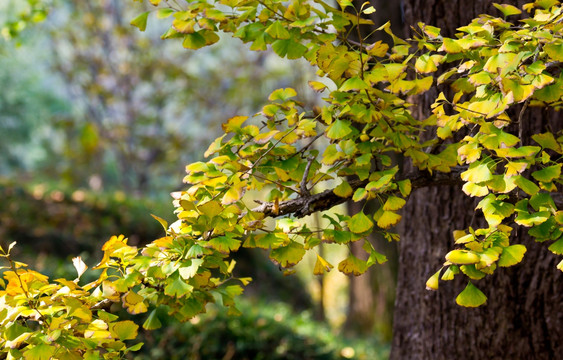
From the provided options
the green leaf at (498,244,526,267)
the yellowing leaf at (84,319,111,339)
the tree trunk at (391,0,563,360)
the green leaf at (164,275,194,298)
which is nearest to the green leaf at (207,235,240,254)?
the green leaf at (164,275,194,298)

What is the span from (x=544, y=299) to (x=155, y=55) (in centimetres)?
1003

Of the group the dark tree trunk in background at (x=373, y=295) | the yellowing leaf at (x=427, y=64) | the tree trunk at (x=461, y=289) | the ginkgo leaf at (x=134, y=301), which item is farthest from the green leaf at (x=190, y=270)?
the dark tree trunk in background at (x=373, y=295)

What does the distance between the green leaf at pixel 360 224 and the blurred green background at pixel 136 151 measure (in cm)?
294

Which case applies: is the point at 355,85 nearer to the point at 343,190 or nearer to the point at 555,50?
the point at 343,190

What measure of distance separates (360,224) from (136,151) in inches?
428

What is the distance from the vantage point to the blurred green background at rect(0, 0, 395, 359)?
4.57 m

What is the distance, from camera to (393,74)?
5.29ft

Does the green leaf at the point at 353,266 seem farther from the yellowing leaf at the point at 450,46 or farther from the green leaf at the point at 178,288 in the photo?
the yellowing leaf at the point at 450,46

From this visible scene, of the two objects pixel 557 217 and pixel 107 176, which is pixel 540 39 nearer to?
pixel 557 217

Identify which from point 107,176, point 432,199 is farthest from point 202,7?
point 107,176

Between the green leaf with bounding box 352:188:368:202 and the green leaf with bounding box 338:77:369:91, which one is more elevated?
the green leaf with bounding box 338:77:369:91

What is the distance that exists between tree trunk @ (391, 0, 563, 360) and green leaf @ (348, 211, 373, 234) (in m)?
1.18

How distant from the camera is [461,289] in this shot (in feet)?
8.87

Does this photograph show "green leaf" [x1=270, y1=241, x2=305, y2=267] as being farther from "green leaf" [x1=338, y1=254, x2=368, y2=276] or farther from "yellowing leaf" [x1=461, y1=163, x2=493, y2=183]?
"yellowing leaf" [x1=461, y1=163, x2=493, y2=183]
